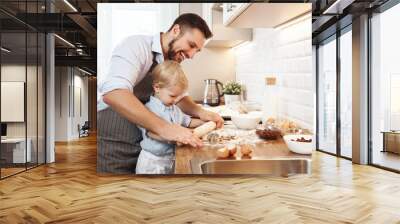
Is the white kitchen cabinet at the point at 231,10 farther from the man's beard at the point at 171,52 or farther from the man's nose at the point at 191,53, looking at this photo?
the man's beard at the point at 171,52

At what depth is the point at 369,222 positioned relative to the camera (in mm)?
3217

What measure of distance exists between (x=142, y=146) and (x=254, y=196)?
51.3 inches

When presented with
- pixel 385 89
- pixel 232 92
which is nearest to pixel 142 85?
pixel 232 92

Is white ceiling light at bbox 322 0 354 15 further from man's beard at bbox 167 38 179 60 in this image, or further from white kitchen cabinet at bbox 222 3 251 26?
man's beard at bbox 167 38 179 60

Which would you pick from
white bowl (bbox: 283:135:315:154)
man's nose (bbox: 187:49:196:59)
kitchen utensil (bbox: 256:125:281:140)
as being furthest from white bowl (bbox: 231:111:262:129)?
man's nose (bbox: 187:49:196:59)

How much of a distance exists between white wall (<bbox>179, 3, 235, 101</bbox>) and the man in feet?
0.27

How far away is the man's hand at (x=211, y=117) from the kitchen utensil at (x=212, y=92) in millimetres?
111

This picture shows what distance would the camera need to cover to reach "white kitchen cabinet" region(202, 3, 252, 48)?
15.3 ft

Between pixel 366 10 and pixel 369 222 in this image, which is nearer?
pixel 369 222

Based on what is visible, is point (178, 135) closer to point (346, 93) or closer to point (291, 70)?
point (291, 70)

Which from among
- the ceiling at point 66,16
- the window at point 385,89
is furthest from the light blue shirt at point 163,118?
the window at point 385,89

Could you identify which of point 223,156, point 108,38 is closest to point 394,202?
point 223,156

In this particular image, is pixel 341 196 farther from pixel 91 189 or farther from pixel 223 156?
pixel 91 189

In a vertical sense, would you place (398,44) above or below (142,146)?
above
